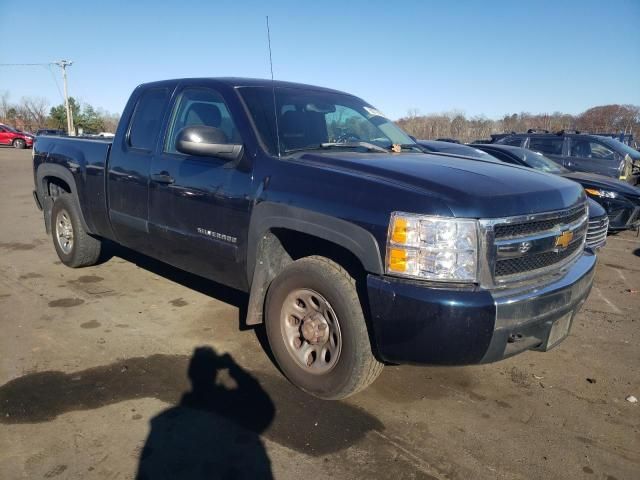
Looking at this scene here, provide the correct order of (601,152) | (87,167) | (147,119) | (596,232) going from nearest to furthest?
(147,119) → (87,167) → (596,232) → (601,152)

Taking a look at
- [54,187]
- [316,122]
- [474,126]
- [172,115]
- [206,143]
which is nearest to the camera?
[206,143]

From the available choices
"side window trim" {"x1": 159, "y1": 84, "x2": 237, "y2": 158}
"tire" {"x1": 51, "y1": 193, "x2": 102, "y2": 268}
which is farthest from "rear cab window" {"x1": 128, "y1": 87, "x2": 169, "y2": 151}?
"tire" {"x1": 51, "y1": 193, "x2": 102, "y2": 268}

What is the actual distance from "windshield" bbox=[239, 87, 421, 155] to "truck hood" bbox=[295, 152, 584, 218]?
0.84ft

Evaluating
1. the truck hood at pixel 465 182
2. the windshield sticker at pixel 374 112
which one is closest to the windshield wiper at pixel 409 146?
the windshield sticker at pixel 374 112

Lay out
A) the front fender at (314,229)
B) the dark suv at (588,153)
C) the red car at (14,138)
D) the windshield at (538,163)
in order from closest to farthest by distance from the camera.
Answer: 1. the front fender at (314,229)
2. the windshield at (538,163)
3. the dark suv at (588,153)
4. the red car at (14,138)

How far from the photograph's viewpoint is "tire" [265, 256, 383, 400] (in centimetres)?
281

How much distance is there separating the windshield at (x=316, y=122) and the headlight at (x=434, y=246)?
115cm

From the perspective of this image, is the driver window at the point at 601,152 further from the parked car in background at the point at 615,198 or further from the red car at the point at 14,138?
the red car at the point at 14,138

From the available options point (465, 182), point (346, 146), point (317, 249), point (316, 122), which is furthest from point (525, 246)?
point (316, 122)

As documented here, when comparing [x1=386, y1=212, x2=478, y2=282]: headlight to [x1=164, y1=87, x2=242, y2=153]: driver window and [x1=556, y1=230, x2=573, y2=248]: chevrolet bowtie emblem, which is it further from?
[x1=164, y1=87, x2=242, y2=153]: driver window

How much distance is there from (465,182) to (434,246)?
490mm

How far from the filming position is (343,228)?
2711mm

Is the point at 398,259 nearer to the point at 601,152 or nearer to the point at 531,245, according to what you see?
the point at 531,245

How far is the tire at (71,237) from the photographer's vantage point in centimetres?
533
